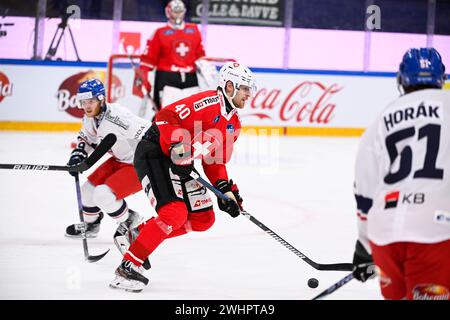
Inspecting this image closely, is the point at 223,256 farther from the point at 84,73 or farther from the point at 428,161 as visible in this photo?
the point at 84,73

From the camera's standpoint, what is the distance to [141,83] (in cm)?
852

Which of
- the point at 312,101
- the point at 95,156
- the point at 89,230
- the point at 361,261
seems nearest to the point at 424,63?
the point at 361,261

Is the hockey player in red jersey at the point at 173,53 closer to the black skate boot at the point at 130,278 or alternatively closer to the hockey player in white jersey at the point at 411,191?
the black skate boot at the point at 130,278

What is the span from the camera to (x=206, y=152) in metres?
3.91

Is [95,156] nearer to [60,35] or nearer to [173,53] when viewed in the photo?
[173,53]

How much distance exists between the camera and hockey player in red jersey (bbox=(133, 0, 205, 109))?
8.17m

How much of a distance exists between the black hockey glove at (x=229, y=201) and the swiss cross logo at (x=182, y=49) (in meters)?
4.49

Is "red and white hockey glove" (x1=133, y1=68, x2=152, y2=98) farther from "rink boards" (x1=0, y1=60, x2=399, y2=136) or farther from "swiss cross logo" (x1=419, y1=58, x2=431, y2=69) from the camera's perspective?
"swiss cross logo" (x1=419, y1=58, x2=431, y2=69)

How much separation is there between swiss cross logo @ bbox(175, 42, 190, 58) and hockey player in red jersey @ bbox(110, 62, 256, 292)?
14.3 ft

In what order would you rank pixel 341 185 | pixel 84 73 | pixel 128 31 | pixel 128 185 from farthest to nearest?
pixel 128 31
pixel 84 73
pixel 341 185
pixel 128 185

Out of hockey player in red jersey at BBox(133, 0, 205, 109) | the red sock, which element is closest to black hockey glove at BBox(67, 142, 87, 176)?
the red sock

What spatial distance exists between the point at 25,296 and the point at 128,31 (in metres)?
6.87

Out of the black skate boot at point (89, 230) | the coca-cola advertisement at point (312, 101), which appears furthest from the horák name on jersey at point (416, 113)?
the coca-cola advertisement at point (312, 101)

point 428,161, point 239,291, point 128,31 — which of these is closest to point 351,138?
point 128,31
